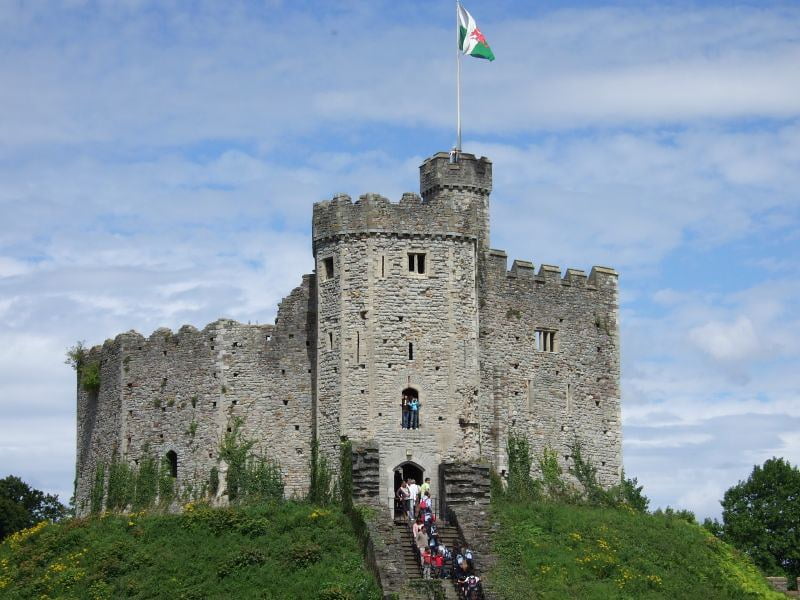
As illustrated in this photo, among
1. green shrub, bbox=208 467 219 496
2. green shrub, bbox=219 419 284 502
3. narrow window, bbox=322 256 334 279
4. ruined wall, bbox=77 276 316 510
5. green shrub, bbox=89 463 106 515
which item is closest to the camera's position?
narrow window, bbox=322 256 334 279

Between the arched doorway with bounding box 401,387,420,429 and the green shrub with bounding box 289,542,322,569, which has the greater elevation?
the arched doorway with bounding box 401,387,420,429

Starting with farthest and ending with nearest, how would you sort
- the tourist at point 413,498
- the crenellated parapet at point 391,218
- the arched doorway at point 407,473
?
1. the crenellated parapet at point 391,218
2. the arched doorway at point 407,473
3. the tourist at point 413,498

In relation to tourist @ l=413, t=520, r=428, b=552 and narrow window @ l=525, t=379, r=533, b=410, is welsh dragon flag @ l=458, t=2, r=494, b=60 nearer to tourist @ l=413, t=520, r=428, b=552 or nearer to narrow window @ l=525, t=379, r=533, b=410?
narrow window @ l=525, t=379, r=533, b=410

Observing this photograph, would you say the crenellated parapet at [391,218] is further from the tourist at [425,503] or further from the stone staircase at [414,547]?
the stone staircase at [414,547]

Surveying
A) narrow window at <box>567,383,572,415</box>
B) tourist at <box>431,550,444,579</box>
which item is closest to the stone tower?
tourist at <box>431,550,444,579</box>

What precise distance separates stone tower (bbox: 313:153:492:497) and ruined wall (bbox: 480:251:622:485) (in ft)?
12.1

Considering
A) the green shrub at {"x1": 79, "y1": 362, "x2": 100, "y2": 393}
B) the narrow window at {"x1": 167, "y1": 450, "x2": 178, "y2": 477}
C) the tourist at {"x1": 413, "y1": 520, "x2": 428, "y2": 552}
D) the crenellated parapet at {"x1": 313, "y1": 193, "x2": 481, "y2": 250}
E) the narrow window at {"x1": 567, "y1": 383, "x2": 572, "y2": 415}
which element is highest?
the crenellated parapet at {"x1": 313, "y1": 193, "x2": 481, "y2": 250}

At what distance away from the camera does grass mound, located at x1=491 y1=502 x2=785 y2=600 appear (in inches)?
2389

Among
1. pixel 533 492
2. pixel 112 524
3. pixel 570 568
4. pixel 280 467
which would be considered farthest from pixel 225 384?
pixel 570 568

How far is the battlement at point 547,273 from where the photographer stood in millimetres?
75562

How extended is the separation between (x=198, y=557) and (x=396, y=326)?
12515 millimetres

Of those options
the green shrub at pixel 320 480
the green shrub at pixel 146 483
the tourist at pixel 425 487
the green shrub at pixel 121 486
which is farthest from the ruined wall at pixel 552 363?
the green shrub at pixel 121 486

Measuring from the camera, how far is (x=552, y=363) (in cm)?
7612

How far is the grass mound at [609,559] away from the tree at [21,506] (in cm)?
3490
